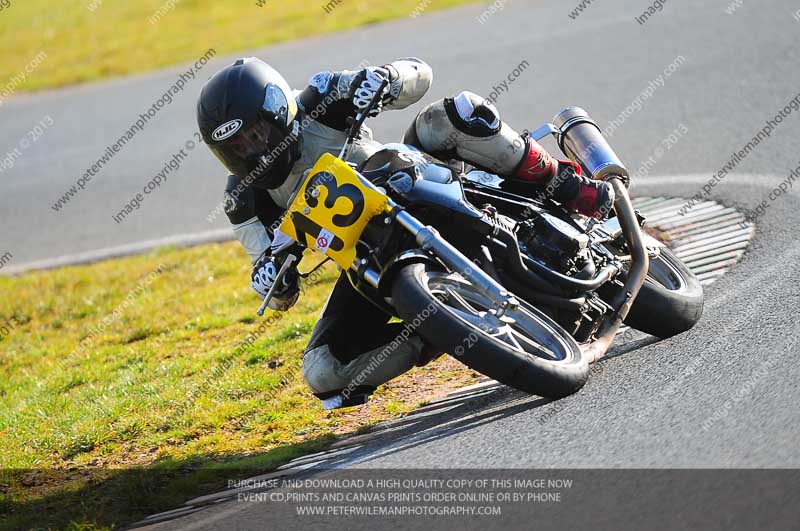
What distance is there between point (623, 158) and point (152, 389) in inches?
194

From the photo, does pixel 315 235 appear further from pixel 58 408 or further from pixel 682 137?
pixel 682 137

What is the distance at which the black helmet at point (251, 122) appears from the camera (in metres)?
5.26

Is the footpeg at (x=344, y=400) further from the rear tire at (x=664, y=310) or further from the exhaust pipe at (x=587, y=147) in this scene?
the exhaust pipe at (x=587, y=147)

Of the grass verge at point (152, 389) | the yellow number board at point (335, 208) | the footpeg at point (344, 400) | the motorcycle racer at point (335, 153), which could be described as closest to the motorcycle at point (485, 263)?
the yellow number board at point (335, 208)

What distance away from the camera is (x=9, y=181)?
13.4 meters

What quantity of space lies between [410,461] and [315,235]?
123 cm

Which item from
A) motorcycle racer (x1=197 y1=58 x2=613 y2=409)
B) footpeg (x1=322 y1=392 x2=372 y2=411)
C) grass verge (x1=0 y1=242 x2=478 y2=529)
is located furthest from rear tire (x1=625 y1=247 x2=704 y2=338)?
footpeg (x1=322 y1=392 x2=372 y2=411)

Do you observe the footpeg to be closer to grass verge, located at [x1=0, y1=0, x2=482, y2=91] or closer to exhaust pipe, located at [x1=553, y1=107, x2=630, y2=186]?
exhaust pipe, located at [x1=553, y1=107, x2=630, y2=186]

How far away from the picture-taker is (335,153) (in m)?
5.72

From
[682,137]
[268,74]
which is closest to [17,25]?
[682,137]

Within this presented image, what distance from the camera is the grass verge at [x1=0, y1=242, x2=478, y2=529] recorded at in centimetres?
532

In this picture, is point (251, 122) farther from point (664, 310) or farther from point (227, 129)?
point (664, 310)

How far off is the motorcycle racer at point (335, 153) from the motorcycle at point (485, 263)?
0.15 metres

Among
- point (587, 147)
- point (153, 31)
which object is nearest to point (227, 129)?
point (587, 147)
